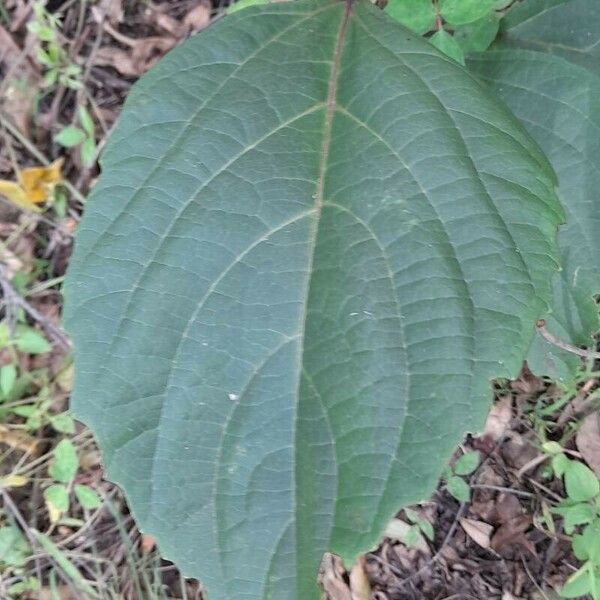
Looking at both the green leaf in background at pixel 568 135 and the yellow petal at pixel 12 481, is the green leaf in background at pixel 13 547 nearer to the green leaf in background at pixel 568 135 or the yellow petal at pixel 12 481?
the yellow petal at pixel 12 481

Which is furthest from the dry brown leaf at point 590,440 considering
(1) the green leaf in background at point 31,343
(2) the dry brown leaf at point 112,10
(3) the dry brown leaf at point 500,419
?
(2) the dry brown leaf at point 112,10

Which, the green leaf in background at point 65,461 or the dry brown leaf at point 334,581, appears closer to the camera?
the dry brown leaf at point 334,581

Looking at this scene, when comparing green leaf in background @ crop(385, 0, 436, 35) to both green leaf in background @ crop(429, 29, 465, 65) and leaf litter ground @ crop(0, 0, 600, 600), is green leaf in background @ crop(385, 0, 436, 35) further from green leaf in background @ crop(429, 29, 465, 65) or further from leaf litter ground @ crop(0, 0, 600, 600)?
leaf litter ground @ crop(0, 0, 600, 600)

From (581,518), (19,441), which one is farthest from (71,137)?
(581,518)

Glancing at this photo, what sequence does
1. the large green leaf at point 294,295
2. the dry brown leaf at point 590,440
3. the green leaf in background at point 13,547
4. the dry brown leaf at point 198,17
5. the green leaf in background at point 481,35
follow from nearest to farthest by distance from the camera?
the large green leaf at point 294,295
the green leaf in background at point 481,35
the dry brown leaf at point 590,440
the green leaf in background at point 13,547
the dry brown leaf at point 198,17

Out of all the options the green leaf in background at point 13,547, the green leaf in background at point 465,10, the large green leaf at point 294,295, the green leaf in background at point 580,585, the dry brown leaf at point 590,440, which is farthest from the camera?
the green leaf in background at point 13,547

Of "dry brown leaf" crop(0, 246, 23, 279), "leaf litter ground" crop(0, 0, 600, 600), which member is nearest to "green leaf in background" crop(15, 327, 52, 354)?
"leaf litter ground" crop(0, 0, 600, 600)

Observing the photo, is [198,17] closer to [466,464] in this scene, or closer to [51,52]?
[51,52]
